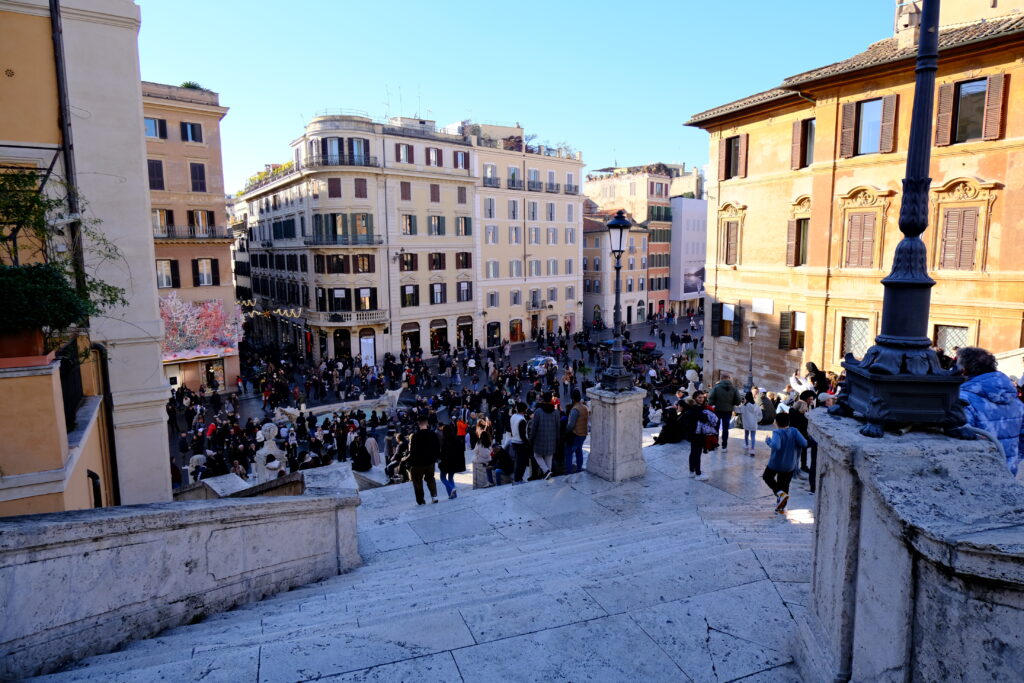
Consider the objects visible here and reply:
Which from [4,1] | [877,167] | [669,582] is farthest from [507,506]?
[877,167]

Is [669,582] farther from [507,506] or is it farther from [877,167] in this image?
[877,167]

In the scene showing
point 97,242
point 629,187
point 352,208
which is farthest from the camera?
point 629,187

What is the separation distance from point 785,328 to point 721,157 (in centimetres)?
686

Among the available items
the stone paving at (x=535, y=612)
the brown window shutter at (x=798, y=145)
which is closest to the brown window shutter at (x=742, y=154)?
the brown window shutter at (x=798, y=145)

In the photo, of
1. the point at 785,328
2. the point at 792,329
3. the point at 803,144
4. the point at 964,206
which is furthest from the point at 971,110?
the point at 785,328

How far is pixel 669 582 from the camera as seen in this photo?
471 cm

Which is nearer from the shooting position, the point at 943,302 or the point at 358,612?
the point at 358,612

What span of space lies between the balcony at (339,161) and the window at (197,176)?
7.74 meters

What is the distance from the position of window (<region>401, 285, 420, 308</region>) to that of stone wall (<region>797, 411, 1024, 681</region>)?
3586cm

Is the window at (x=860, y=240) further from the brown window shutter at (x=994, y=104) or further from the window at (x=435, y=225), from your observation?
the window at (x=435, y=225)

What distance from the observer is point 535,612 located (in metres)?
4.21

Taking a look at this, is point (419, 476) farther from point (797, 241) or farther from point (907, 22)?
point (907, 22)

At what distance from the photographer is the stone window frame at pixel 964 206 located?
630 inches

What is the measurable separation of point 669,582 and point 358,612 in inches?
88.9
